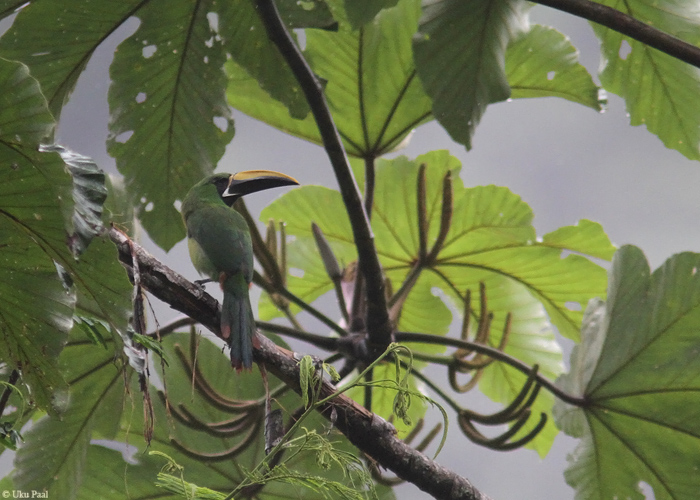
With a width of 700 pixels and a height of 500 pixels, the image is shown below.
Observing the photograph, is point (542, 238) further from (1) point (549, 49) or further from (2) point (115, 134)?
(2) point (115, 134)

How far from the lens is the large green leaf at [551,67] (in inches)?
94.9

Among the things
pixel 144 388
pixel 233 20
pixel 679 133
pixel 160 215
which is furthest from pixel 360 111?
pixel 144 388

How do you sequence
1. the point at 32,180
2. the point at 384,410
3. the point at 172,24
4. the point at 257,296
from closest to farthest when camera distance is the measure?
1. the point at 32,180
2. the point at 172,24
3. the point at 384,410
4. the point at 257,296

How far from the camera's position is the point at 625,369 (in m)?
2.12

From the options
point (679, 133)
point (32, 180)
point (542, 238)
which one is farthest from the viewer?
point (542, 238)

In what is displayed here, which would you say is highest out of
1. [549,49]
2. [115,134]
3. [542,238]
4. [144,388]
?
[549,49]

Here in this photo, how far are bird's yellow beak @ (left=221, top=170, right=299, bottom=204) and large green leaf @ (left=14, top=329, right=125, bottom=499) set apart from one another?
2.08ft

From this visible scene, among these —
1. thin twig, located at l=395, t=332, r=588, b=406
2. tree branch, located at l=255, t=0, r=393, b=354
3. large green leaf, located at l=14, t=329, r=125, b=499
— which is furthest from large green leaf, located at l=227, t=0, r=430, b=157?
large green leaf, located at l=14, t=329, r=125, b=499

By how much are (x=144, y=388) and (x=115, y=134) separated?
115 cm

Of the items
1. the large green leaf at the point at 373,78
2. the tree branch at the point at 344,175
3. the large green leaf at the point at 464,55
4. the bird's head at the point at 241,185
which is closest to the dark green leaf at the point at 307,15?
the tree branch at the point at 344,175

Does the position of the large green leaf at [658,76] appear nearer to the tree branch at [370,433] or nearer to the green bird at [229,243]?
the green bird at [229,243]

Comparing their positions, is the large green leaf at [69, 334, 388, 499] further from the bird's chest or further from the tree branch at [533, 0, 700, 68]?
the tree branch at [533, 0, 700, 68]

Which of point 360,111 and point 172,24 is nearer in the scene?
point 172,24

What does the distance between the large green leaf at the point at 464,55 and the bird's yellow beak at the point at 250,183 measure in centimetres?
65
